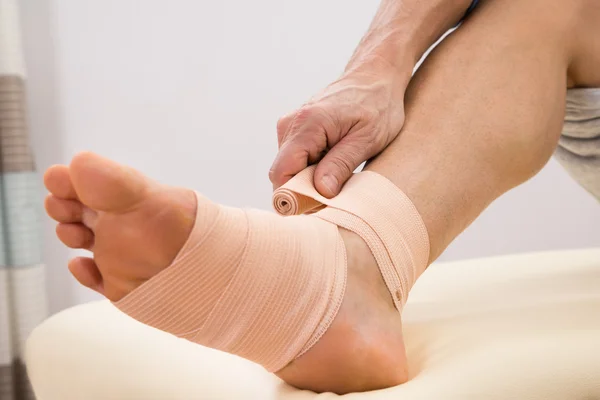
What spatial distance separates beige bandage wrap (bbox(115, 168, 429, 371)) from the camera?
21.2 inches

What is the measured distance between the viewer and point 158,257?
0.52 m

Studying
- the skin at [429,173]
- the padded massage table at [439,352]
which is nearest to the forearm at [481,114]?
the skin at [429,173]

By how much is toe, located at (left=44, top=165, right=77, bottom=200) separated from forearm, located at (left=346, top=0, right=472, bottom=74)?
43cm

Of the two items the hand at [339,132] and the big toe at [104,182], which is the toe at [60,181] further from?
the hand at [339,132]

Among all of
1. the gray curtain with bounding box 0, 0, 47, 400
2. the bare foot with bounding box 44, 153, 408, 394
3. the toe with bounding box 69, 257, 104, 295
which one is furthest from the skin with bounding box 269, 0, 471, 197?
the gray curtain with bounding box 0, 0, 47, 400

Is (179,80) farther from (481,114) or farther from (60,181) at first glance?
(60,181)

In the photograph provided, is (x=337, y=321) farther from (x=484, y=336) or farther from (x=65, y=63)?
(x=65, y=63)

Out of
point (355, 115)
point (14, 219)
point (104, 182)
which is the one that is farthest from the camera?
point (14, 219)

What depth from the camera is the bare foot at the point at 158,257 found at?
491 mm

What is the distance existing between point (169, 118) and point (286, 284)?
136 centimetres

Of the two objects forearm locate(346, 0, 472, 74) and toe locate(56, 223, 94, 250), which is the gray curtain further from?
toe locate(56, 223, 94, 250)

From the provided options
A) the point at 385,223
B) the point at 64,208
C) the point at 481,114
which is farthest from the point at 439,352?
the point at 64,208

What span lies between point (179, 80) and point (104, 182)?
1.44 meters

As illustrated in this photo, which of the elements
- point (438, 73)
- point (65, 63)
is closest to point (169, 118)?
point (65, 63)
